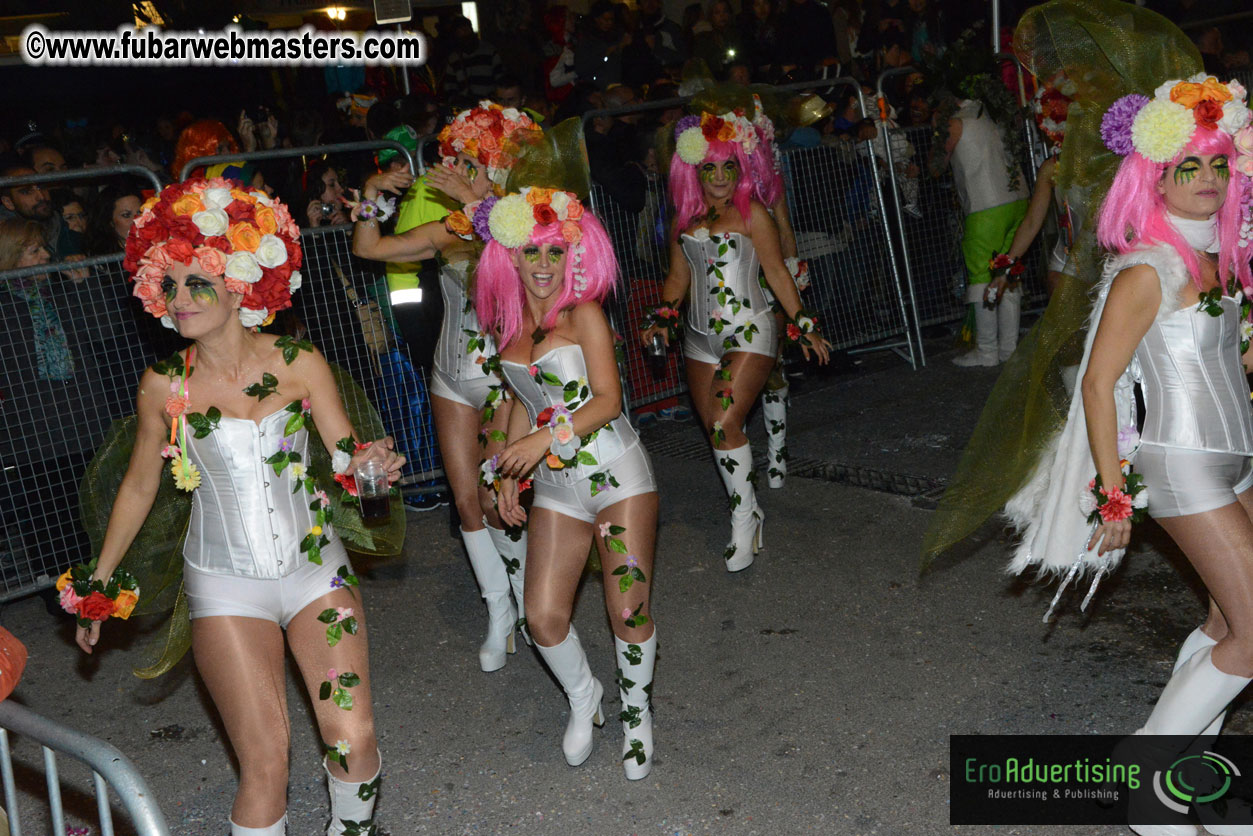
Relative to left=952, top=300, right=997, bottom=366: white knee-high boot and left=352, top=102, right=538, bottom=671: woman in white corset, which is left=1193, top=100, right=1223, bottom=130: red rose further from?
left=952, top=300, right=997, bottom=366: white knee-high boot

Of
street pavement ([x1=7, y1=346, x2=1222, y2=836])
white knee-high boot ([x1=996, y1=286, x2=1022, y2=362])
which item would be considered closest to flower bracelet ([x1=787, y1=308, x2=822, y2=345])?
street pavement ([x1=7, y1=346, x2=1222, y2=836])

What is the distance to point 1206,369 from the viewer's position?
3.42m

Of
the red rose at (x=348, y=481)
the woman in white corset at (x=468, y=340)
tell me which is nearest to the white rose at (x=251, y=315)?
the red rose at (x=348, y=481)

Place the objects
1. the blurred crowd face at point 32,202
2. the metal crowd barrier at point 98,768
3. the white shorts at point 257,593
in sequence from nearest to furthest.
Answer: the metal crowd barrier at point 98,768, the white shorts at point 257,593, the blurred crowd face at point 32,202

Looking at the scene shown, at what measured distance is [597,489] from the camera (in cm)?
405

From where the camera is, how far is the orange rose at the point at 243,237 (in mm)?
3434

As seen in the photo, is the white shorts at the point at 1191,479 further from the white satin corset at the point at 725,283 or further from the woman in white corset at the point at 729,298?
the white satin corset at the point at 725,283

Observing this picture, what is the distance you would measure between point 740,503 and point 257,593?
292 cm

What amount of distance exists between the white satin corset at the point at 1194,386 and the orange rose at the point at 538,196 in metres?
1.93

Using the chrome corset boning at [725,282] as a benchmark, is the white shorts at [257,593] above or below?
below

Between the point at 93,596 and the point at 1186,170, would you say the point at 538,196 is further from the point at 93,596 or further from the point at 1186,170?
the point at 1186,170

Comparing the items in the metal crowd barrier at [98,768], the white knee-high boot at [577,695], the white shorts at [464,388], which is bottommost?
the white knee-high boot at [577,695]

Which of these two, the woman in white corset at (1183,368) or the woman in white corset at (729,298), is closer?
the woman in white corset at (1183,368)

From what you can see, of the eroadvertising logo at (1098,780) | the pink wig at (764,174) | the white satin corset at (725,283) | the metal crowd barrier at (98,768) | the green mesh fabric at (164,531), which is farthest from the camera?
the pink wig at (764,174)
